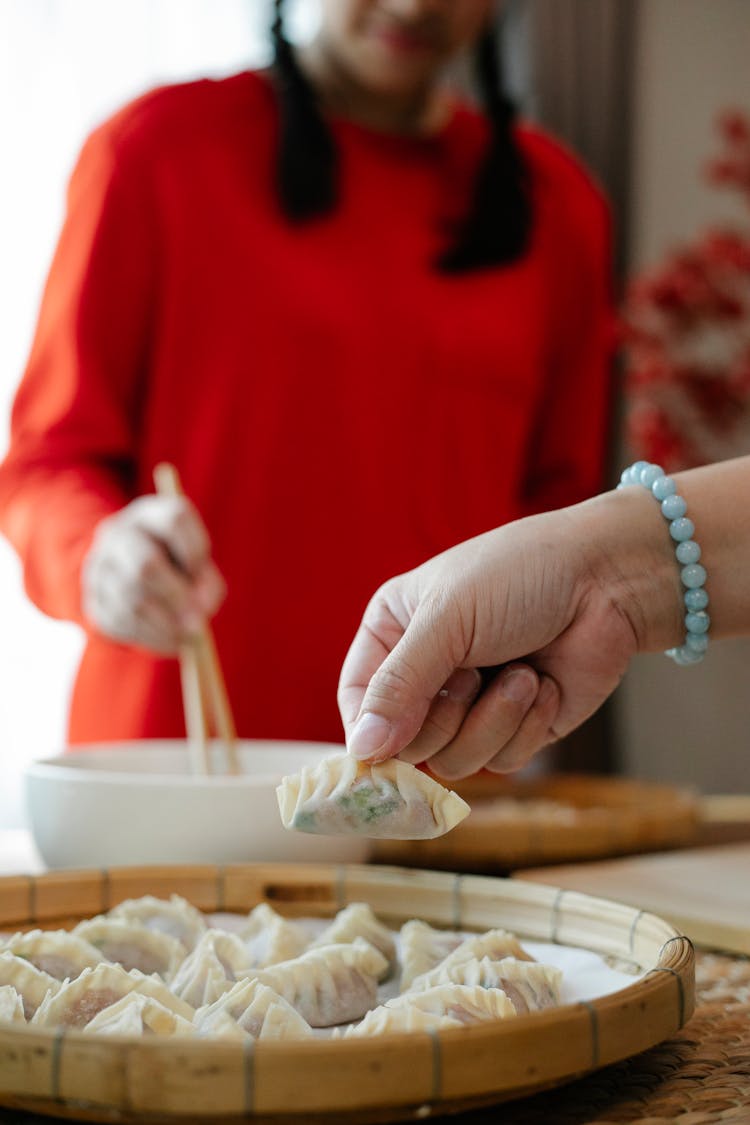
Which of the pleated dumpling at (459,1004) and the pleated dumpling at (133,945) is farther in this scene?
the pleated dumpling at (133,945)

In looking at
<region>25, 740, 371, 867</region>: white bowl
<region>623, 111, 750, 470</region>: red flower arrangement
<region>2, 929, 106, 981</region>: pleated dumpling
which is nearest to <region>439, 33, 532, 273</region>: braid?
<region>623, 111, 750, 470</region>: red flower arrangement

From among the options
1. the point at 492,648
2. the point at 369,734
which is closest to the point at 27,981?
the point at 369,734

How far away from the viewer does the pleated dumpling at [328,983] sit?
0.74m

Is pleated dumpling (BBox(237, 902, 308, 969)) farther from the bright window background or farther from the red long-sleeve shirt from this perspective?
the bright window background

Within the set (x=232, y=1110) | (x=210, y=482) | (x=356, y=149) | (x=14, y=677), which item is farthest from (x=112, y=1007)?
(x=14, y=677)

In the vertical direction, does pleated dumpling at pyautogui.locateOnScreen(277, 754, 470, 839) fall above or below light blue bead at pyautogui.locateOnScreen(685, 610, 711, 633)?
below

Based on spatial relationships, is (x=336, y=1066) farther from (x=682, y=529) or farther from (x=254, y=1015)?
(x=682, y=529)

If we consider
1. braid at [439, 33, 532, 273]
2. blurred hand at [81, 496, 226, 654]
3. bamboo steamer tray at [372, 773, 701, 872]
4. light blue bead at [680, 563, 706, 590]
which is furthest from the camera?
braid at [439, 33, 532, 273]

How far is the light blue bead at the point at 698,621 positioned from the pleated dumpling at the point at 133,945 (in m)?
0.42

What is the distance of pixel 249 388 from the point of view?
1.74 m

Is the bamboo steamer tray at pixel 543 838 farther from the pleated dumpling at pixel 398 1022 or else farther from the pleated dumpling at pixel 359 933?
the pleated dumpling at pixel 398 1022

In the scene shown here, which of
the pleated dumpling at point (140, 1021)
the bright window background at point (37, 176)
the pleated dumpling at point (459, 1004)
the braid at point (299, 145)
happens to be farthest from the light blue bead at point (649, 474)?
the bright window background at point (37, 176)

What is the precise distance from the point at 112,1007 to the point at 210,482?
1171mm

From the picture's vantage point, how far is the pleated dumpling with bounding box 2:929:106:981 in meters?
0.76
